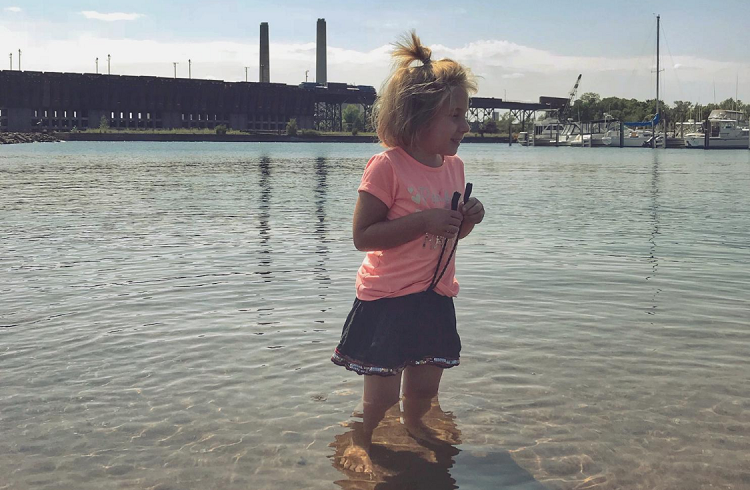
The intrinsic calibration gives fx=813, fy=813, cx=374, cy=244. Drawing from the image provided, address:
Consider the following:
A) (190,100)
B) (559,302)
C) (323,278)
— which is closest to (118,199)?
(323,278)

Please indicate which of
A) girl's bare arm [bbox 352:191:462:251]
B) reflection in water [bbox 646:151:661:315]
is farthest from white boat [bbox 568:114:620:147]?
girl's bare arm [bbox 352:191:462:251]

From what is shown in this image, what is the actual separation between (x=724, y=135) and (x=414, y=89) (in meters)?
108

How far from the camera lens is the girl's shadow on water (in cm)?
368

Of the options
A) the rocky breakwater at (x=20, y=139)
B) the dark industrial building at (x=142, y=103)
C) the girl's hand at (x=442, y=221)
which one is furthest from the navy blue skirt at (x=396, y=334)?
the dark industrial building at (x=142, y=103)

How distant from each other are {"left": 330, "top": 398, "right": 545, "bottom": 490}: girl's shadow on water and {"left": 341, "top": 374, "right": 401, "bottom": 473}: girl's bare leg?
0.17 ft

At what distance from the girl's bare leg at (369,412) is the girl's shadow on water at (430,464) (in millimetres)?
52

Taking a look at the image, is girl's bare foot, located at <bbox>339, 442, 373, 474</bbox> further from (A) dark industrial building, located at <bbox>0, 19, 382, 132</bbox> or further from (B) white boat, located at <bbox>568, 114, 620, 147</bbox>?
(A) dark industrial building, located at <bbox>0, 19, 382, 132</bbox>

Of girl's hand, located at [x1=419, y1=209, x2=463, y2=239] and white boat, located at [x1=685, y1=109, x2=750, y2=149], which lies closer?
girl's hand, located at [x1=419, y1=209, x2=463, y2=239]

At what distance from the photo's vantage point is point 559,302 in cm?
770

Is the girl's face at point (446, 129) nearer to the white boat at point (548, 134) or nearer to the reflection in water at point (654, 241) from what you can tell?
the reflection in water at point (654, 241)

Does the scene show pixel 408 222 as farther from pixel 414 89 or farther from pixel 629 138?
pixel 629 138

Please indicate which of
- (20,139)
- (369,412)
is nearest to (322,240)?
(369,412)

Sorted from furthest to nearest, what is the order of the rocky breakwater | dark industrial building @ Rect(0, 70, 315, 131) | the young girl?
dark industrial building @ Rect(0, 70, 315, 131), the rocky breakwater, the young girl

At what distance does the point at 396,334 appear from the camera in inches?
138
